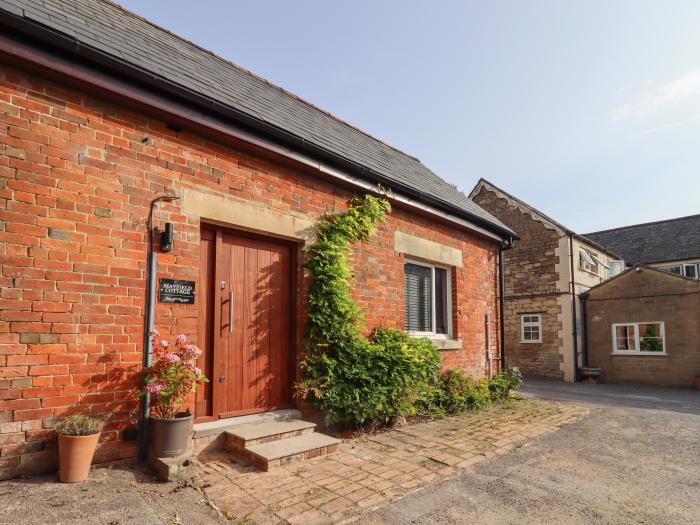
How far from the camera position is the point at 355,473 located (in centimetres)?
427

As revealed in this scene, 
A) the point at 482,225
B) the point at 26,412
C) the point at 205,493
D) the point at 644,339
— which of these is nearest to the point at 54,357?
the point at 26,412

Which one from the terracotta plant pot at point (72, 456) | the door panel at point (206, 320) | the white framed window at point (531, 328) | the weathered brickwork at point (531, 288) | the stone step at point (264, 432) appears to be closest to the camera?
the terracotta plant pot at point (72, 456)

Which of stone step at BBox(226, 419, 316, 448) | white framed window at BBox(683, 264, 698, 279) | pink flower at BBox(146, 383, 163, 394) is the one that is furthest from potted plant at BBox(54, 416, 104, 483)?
white framed window at BBox(683, 264, 698, 279)

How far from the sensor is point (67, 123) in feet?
12.7

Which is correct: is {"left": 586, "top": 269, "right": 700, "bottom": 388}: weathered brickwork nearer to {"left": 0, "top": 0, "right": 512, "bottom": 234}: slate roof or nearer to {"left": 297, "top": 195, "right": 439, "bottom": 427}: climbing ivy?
{"left": 0, "top": 0, "right": 512, "bottom": 234}: slate roof

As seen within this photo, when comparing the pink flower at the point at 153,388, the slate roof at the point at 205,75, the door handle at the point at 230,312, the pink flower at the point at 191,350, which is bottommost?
the pink flower at the point at 153,388

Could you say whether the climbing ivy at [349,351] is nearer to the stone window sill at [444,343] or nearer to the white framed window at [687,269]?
the stone window sill at [444,343]

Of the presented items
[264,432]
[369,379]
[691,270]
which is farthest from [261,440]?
[691,270]

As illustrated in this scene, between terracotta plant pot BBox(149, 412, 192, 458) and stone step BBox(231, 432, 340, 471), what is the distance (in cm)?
72

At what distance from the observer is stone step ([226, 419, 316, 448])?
4.52 m

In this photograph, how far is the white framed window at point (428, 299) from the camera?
7.93 meters

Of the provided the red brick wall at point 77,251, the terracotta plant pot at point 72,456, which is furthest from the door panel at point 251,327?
the terracotta plant pot at point 72,456

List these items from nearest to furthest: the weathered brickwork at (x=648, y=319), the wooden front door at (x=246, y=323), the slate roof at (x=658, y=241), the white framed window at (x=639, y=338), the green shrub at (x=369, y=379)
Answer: the wooden front door at (x=246, y=323), the green shrub at (x=369, y=379), the weathered brickwork at (x=648, y=319), the white framed window at (x=639, y=338), the slate roof at (x=658, y=241)

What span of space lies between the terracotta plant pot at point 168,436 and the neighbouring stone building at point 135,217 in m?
0.31
